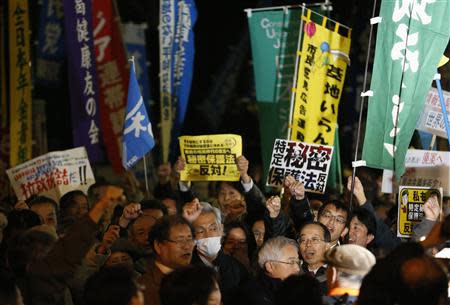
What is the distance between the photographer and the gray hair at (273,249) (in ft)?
22.1

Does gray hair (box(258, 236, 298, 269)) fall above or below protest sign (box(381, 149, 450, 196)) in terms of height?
below

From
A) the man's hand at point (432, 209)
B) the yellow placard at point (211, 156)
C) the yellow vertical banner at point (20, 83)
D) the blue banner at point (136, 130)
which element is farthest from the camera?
the yellow vertical banner at point (20, 83)

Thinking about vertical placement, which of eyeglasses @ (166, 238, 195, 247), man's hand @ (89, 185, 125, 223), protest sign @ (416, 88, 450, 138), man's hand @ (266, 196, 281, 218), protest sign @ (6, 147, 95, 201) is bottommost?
protest sign @ (6, 147, 95, 201)

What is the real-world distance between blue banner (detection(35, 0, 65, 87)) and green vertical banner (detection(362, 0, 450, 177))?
24.9 ft

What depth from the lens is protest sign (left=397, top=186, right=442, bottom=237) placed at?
8.24 m

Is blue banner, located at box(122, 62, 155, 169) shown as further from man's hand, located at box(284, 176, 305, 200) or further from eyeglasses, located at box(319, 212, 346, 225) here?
eyeglasses, located at box(319, 212, 346, 225)

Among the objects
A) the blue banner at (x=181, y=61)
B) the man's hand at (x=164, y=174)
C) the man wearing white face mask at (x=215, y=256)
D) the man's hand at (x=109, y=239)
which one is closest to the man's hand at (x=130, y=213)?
the man's hand at (x=109, y=239)

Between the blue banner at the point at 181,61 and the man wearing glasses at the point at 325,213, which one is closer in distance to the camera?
the man wearing glasses at the point at 325,213

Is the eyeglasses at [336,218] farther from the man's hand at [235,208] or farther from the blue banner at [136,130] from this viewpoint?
the blue banner at [136,130]

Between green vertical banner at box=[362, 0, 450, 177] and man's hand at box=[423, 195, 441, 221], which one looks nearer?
man's hand at box=[423, 195, 441, 221]

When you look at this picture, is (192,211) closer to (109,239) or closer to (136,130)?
(109,239)

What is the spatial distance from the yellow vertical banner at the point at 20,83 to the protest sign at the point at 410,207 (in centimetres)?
668

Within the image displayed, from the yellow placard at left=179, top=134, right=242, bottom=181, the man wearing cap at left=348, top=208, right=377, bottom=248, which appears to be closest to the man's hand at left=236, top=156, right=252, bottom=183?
the yellow placard at left=179, top=134, right=242, bottom=181

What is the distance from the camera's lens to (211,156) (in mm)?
9719
